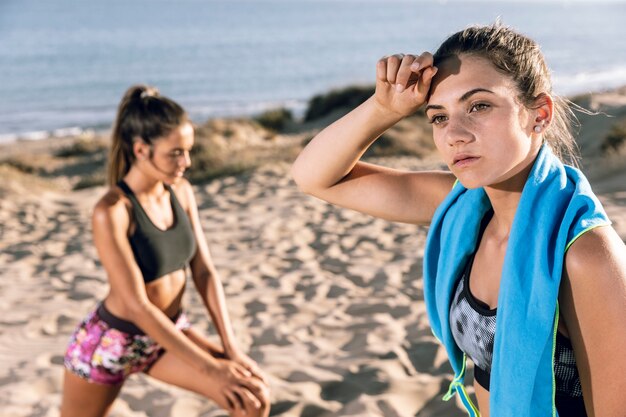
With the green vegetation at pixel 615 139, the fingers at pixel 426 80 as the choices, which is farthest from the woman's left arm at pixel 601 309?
the green vegetation at pixel 615 139

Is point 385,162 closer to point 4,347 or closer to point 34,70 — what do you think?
point 4,347

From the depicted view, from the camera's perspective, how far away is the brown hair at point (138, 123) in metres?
3.46

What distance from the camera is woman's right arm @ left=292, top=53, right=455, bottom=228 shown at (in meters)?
2.10

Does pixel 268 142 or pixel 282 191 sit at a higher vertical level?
pixel 282 191

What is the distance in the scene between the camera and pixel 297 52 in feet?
191

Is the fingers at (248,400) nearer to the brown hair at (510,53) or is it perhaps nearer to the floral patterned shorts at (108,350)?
the floral patterned shorts at (108,350)

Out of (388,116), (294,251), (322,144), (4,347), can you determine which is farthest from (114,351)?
(294,251)

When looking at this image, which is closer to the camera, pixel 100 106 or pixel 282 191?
pixel 282 191

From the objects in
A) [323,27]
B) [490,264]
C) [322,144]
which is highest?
[322,144]

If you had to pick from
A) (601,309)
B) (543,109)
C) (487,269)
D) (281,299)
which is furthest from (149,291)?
(281,299)

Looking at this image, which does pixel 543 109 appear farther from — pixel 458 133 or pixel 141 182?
pixel 141 182

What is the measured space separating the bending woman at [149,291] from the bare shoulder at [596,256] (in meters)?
1.79

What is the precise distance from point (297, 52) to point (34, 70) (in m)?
21.6

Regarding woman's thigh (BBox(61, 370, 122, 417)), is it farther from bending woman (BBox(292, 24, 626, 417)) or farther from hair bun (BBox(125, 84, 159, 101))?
bending woman (BBox(292, 24, 626, 417))
